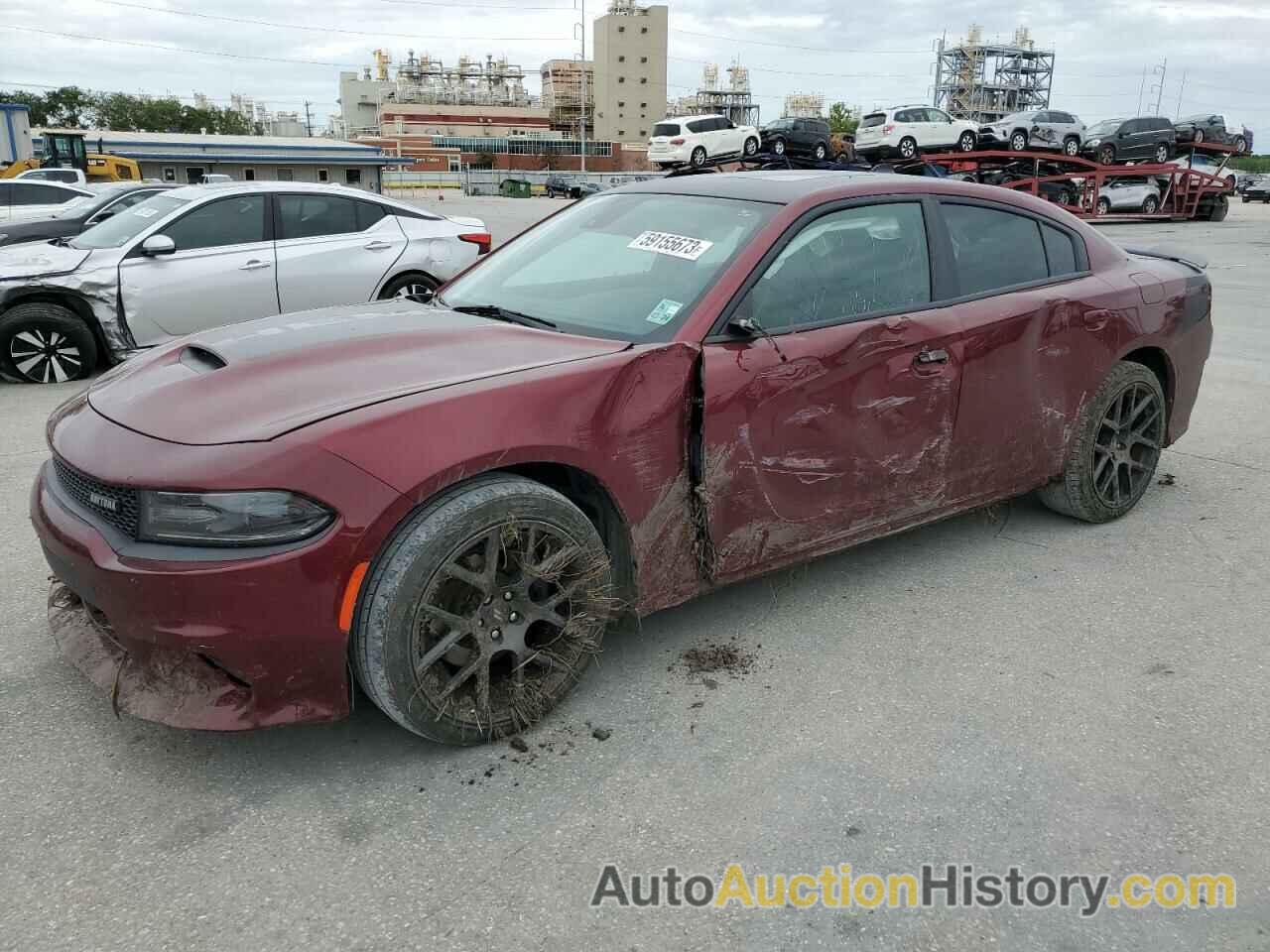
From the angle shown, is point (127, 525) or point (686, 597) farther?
point (686, 597)

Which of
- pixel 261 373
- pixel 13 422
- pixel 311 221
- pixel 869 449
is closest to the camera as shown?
pixel 261 373

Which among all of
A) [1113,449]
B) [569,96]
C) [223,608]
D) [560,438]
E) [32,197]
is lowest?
[1113,449]

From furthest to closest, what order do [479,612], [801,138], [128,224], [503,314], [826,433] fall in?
[801,138] < [128,224] < [503,314] < [826,433] < [479,612]

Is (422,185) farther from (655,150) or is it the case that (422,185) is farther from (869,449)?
(869,449)

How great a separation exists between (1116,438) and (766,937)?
10.8 feet

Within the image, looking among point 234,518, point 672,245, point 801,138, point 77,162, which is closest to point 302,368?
point 234,518

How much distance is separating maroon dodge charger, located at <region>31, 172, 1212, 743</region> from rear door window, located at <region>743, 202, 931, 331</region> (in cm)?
1

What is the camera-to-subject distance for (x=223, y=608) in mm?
2338

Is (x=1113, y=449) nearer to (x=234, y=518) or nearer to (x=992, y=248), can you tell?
(x=992, y=248)

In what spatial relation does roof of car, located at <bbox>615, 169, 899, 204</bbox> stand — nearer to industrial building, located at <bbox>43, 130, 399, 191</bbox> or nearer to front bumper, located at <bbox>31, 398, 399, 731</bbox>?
front bumper, located at <bbox>31, 398, 399, 731</bbox>

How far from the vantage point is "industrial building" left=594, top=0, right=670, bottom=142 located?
121 m

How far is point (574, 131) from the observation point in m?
126

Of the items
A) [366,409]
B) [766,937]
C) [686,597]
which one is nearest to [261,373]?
[366,409]

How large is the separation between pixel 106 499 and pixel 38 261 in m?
6.33
